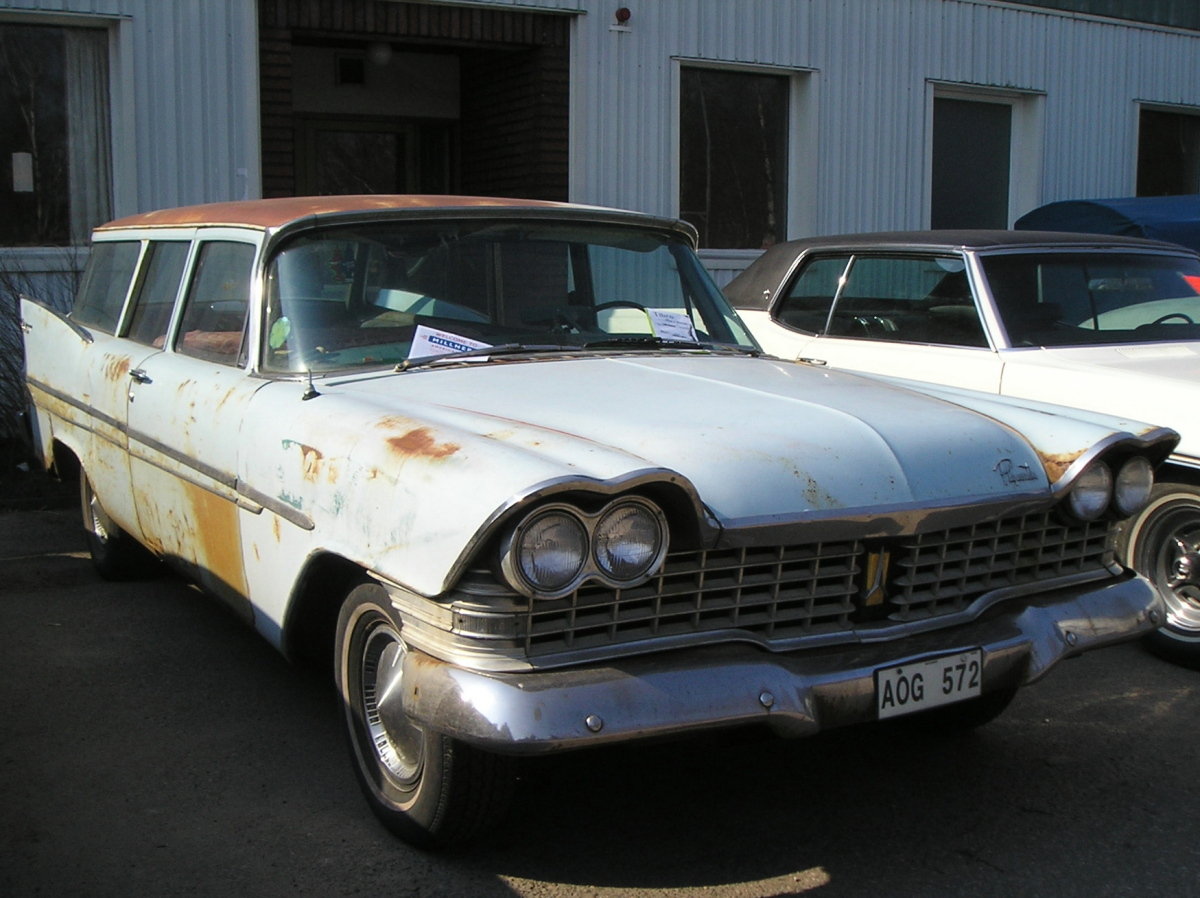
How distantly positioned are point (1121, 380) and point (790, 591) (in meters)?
2.55

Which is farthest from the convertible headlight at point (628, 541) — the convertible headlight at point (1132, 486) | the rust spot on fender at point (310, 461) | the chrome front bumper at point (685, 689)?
the convertible headlight at point (1132, 486)

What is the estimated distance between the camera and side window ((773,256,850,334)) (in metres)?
6.61

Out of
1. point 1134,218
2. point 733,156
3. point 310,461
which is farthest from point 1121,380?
point 733,156

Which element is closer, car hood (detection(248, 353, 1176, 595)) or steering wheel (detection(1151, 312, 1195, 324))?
car hood (detection(248, 353, 1176, 595))

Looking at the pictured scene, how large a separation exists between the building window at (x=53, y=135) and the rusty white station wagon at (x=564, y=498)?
459cm

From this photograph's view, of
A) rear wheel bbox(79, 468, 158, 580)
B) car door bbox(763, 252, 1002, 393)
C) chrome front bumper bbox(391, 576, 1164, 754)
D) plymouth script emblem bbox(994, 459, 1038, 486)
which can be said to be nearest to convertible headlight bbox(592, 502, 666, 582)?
chrome front bumper bbox(391, 576, 1164, 754)

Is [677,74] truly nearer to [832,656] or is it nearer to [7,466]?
[7,466]

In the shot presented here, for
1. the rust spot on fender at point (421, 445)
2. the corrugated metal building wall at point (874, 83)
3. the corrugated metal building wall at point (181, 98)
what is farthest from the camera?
the corrugated metal building wall at point (874, 83)

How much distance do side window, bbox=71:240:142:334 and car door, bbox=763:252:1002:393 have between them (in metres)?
2.87

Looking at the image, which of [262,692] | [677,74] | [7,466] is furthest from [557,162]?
[262,692]

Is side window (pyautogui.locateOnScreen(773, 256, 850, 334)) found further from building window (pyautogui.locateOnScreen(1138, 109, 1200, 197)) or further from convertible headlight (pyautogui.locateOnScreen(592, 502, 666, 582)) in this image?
building window (pyautogui.locateOnScreen(1138, 109, 1200, 197))

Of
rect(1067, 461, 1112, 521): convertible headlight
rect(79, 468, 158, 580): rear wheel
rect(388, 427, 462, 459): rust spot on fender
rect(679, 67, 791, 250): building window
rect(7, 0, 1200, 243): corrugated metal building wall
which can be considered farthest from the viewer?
rect(679, 67, 791, 250): building window

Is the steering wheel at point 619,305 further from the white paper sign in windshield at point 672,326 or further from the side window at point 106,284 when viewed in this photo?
the side window at point 106,284

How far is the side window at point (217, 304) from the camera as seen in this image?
167 inches
